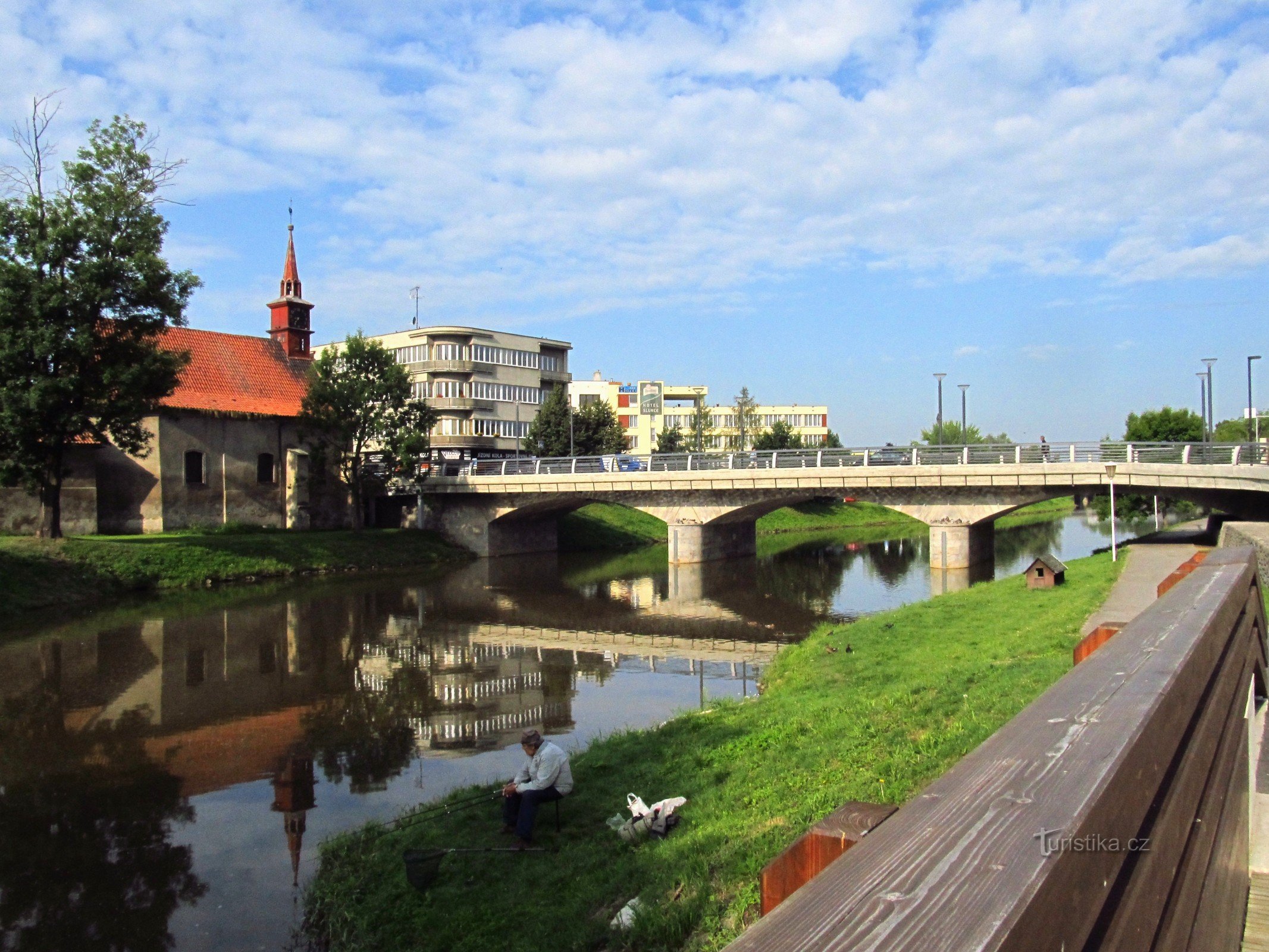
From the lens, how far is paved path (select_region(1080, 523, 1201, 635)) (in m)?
14.6

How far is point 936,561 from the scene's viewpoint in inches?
1435

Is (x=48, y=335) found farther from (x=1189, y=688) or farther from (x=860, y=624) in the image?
(x=1189, y=688)

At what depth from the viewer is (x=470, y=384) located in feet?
233

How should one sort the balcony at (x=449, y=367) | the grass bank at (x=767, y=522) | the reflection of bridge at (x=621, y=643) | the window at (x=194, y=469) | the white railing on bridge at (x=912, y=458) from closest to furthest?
1. the reflection of bridge at (x=621, y=643)
2. the white railing on bridge at (x=912, y=458)
3. the window at (x=194, y=469)
4. the grass bank at (x=767, y=522)
5. the balcony at (x=449, y=367)

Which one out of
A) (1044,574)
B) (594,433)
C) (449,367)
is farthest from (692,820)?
(449,367)

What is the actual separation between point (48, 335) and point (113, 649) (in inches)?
468

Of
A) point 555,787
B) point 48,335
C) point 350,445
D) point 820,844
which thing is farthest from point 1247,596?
point 350,445

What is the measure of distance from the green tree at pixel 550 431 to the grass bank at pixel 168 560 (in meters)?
18.0

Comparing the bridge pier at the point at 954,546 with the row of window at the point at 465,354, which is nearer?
the bridge pier at the point at 954,546

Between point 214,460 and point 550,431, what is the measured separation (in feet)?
80.8

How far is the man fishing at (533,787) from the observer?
8898 millimetres

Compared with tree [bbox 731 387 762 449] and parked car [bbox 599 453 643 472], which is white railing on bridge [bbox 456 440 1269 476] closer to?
parked car [bbox 599 453 643 472]

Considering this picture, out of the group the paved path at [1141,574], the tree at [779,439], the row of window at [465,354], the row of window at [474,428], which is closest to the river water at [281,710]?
the paved path at [1141,574]

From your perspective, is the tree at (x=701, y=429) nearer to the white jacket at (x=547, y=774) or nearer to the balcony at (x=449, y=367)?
the balcony at (x=449, y=367)
